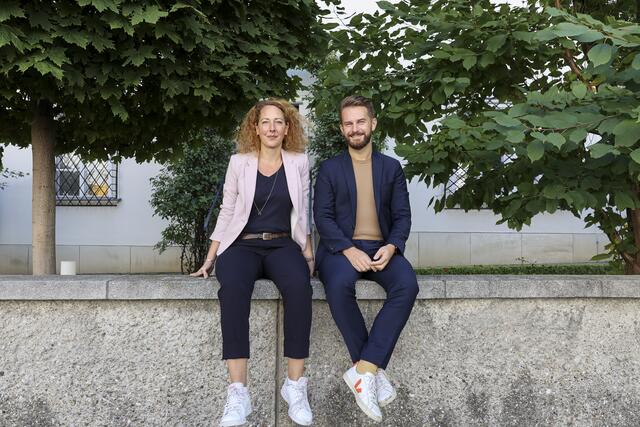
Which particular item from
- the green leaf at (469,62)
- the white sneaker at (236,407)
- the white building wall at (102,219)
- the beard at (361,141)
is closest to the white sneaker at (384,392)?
the white sneaker at (236,407)

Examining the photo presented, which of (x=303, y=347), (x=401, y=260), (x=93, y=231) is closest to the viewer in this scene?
(x=303, y=347)

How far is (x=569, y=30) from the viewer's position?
2844mm

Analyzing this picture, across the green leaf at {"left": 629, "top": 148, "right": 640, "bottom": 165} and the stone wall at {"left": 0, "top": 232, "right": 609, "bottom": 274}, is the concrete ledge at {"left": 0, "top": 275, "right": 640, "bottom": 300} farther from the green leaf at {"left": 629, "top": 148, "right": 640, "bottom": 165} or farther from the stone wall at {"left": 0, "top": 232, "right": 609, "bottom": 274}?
the stone wall at {"left": 0, "top": 232, "right": 609, "bottom": 274}

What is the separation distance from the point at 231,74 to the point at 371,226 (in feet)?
4.41

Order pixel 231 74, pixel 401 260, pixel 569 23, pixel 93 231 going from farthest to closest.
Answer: pixel 93 231 < pixel 231 74 < pixel 401 260 < pixel 569 23

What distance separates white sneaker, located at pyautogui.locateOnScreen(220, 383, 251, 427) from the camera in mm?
2949

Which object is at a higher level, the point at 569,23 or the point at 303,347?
the point at 569,23

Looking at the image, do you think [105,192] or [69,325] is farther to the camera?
[105,192]

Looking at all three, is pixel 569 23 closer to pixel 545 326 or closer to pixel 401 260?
pixel 401 260

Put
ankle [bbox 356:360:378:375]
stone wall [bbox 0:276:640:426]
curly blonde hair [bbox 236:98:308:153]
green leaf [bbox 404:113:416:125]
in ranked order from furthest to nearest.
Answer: green leaf [bbox 404:113:416:125]
curly blonde hair [bbox 236:98:308:153]
stone wall [bbox 0:276:640:426]
ankle [bbox 356:360:378:375]

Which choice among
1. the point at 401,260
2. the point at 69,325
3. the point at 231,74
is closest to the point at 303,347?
the point at 401,260

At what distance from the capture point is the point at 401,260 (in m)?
3.38

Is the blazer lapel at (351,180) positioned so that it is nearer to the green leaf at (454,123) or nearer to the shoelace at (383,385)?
the green leaf at (454,123)

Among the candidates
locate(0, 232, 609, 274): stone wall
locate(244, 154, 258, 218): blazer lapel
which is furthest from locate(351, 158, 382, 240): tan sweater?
locate(0, 232, 609, 274): stone wall
